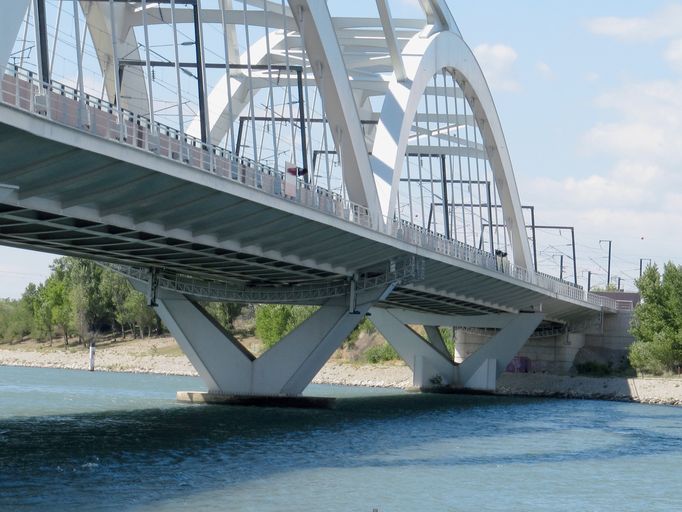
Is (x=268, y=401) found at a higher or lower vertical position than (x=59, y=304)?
lower

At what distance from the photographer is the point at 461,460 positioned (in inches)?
1447

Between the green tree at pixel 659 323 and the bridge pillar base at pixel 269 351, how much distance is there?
3680cm

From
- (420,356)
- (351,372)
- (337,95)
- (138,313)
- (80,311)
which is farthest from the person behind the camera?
(80,311)

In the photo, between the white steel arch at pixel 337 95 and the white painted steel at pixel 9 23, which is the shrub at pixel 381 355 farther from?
the white painted steel at pixel 9 23

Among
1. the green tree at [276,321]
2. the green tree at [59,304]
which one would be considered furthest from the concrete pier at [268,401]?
the green tree at [59,304]

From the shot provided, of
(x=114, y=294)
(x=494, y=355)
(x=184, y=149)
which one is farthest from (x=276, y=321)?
(x=184, y=149)

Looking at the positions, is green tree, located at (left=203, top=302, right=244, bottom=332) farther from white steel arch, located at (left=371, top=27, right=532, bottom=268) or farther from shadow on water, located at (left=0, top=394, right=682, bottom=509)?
shadow on water, located at (left=0, top=394, right=682, bottom=509)

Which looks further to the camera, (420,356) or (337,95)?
(420,356)

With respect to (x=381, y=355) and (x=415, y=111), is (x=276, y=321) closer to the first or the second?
(x=381, y=355)

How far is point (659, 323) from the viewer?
281 ft

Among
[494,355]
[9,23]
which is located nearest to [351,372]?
[494,355]

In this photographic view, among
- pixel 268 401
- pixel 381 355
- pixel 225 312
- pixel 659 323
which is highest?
pixel 225 312

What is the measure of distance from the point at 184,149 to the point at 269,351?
874 inches

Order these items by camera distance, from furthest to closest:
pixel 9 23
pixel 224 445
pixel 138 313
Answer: pixel 138 313 < pixel 224 445 < pixel 9 23
